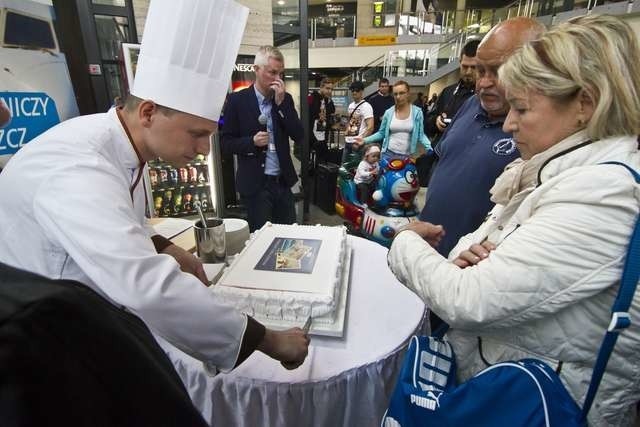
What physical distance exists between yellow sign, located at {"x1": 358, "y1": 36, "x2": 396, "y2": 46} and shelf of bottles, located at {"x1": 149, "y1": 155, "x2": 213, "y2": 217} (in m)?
12.0

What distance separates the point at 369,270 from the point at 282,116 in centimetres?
169

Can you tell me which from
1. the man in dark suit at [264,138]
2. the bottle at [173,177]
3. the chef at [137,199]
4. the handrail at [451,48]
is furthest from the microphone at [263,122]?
the handrail at [451,48]

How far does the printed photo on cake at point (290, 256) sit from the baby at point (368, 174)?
216 cm

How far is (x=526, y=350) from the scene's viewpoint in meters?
0.75

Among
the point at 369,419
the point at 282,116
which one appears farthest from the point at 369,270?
the point at 282,116

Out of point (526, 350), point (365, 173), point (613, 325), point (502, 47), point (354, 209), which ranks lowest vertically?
point (354, 209)

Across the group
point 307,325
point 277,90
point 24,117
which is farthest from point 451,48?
point 307,325

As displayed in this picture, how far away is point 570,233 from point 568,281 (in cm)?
9

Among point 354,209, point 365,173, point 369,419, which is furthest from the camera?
point 354,209

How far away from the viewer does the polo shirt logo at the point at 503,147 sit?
155 cm

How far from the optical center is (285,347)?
2.87 ft

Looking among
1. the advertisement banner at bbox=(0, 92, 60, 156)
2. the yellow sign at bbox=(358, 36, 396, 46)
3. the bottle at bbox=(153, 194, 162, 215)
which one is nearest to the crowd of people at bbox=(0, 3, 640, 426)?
the advertisement banner at bbox=(0, 92, 60, 156)

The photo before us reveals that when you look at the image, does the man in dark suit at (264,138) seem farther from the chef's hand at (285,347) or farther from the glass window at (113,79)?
the chef's hand at (285,347)

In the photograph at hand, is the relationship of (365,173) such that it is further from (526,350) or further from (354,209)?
(526,350)
